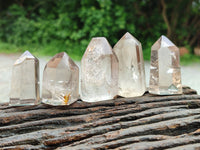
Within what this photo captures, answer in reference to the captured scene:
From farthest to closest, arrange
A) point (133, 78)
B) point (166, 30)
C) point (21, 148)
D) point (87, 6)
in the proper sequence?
point (166, 30) → point (87, 6) → point (133, 78) → point (21, 148)

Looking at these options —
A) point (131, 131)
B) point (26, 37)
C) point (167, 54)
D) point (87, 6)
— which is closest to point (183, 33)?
point (87, 6)

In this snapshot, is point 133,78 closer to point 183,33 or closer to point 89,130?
point 89,130

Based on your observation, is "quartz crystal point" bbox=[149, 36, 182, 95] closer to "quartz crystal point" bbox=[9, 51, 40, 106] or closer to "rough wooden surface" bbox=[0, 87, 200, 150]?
"rough wooden surface" bbox=[0, 87, 200, 150]

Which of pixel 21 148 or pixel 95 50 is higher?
pixel 95 50

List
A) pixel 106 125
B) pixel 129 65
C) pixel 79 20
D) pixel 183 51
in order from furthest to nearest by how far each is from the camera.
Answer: pixel 183 51 < pixel 79 20 < pixel 129 65 < pixel 106 125

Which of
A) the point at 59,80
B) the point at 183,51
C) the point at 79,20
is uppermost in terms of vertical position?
the point at 79,20

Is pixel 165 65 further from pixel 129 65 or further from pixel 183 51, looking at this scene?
pixel 183 51

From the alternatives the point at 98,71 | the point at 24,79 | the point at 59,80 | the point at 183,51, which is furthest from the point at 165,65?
the point at 183,51
